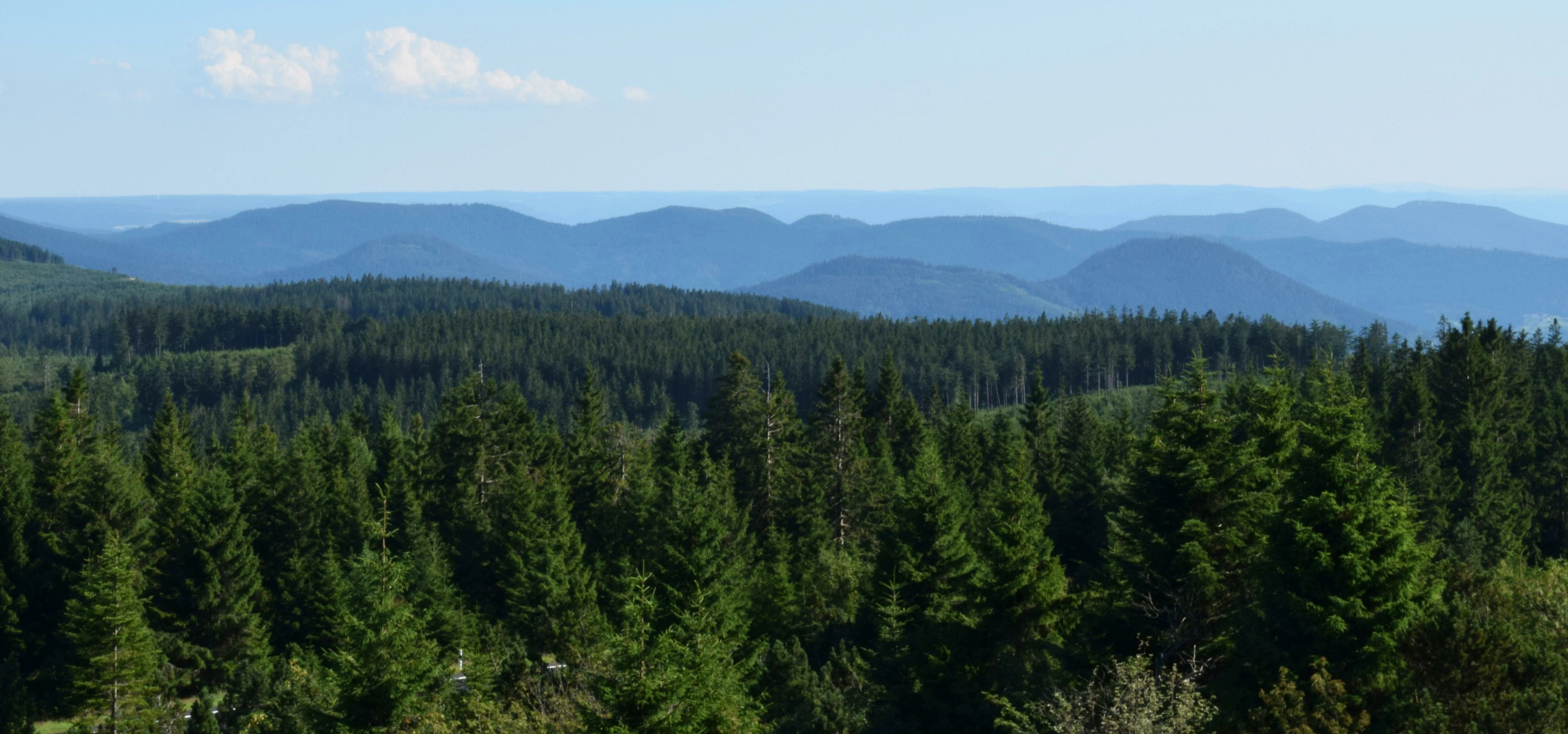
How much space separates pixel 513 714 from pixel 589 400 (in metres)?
40.4

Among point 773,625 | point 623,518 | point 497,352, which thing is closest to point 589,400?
point 623,518

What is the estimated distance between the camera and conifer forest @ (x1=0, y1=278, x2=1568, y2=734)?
25.8 m

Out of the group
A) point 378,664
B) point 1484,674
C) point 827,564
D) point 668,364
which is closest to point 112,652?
point 378,664

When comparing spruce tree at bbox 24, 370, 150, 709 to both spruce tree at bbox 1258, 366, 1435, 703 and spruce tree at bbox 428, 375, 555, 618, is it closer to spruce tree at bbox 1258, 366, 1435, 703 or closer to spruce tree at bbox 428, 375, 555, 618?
spruce tree at bbox 428, 375, 555, 618

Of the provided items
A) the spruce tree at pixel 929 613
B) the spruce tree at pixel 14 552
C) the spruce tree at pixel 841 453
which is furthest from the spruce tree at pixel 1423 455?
the spruce tree at pixel 14 552

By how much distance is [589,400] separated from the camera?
73188 millimetres

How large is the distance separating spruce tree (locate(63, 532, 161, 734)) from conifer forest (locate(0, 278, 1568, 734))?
0.42 feet

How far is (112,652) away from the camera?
42.5 metres

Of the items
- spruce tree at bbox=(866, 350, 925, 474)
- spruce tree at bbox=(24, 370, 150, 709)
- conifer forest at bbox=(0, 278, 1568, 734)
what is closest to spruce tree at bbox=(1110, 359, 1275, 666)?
conifer forest at bbox=(0, 278, 1568, 734)

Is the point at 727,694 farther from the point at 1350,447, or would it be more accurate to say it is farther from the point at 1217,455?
the point at 1350,447

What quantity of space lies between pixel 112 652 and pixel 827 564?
88.6 ft

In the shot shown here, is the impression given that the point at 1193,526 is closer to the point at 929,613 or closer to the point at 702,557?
the point at 929,613

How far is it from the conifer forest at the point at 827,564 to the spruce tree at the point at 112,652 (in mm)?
127

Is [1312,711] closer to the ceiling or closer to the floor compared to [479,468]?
closer to the ceiling
